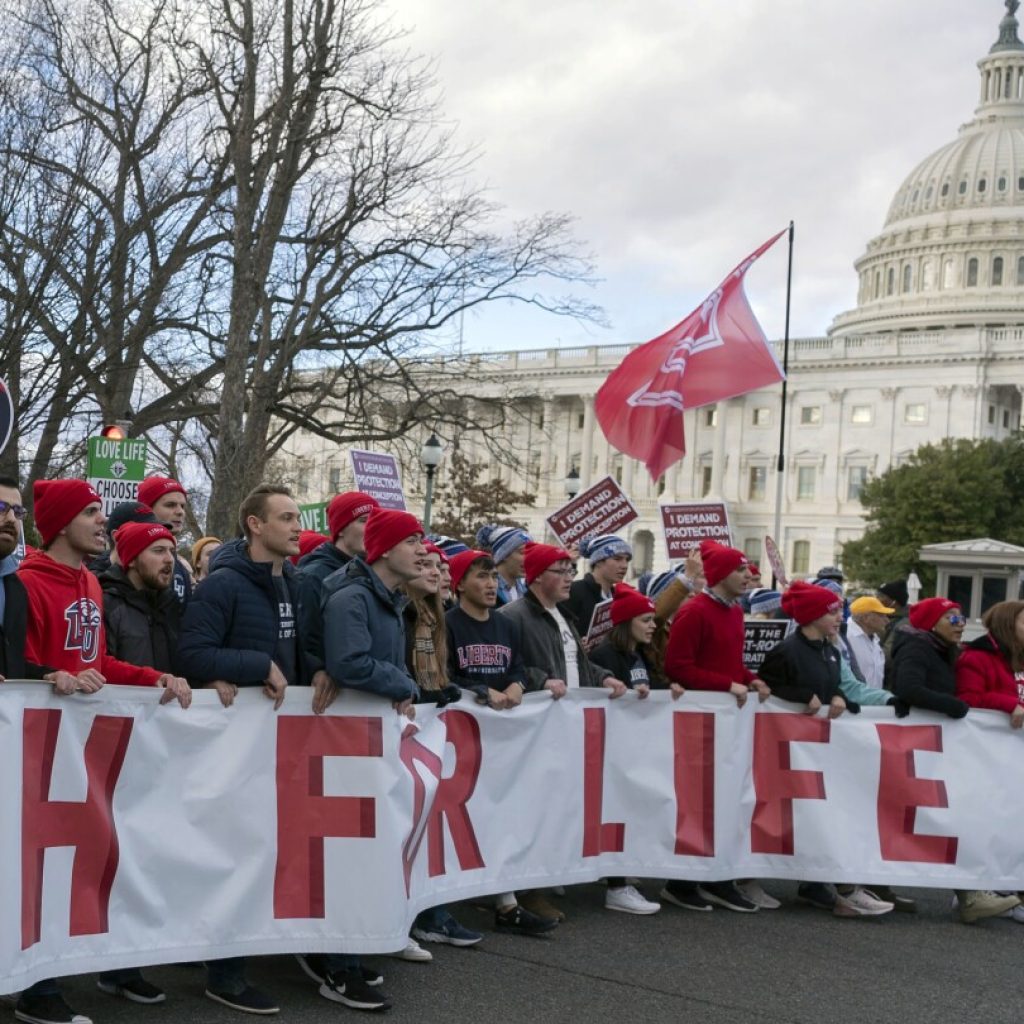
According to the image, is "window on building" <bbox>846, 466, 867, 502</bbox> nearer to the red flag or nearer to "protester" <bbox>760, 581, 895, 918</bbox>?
the red flag

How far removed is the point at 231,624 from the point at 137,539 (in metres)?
0.50

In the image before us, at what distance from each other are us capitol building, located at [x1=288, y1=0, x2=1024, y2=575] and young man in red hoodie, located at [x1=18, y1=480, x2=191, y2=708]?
268ft

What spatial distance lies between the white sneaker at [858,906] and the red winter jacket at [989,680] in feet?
3.93

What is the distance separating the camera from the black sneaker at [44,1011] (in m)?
5.42

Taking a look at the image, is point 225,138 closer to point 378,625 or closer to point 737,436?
point 378,625

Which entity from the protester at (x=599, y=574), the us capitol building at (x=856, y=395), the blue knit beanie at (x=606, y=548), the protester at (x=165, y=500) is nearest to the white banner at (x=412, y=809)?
the protester at (x=599, y=574)

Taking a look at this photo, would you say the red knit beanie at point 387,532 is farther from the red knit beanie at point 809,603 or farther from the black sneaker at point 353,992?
the red knit beanie at point 809,603

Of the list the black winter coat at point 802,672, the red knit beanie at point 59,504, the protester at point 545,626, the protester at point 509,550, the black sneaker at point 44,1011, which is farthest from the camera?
the protester at point 509,550

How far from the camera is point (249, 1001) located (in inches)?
227

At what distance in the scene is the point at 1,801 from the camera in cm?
533

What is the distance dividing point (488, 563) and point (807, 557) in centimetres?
10357

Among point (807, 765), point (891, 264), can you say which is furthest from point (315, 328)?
point (891, 264)

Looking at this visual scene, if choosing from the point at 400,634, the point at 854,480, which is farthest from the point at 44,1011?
the point at 854,480

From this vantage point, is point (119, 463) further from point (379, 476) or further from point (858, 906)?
point (858, 906)
